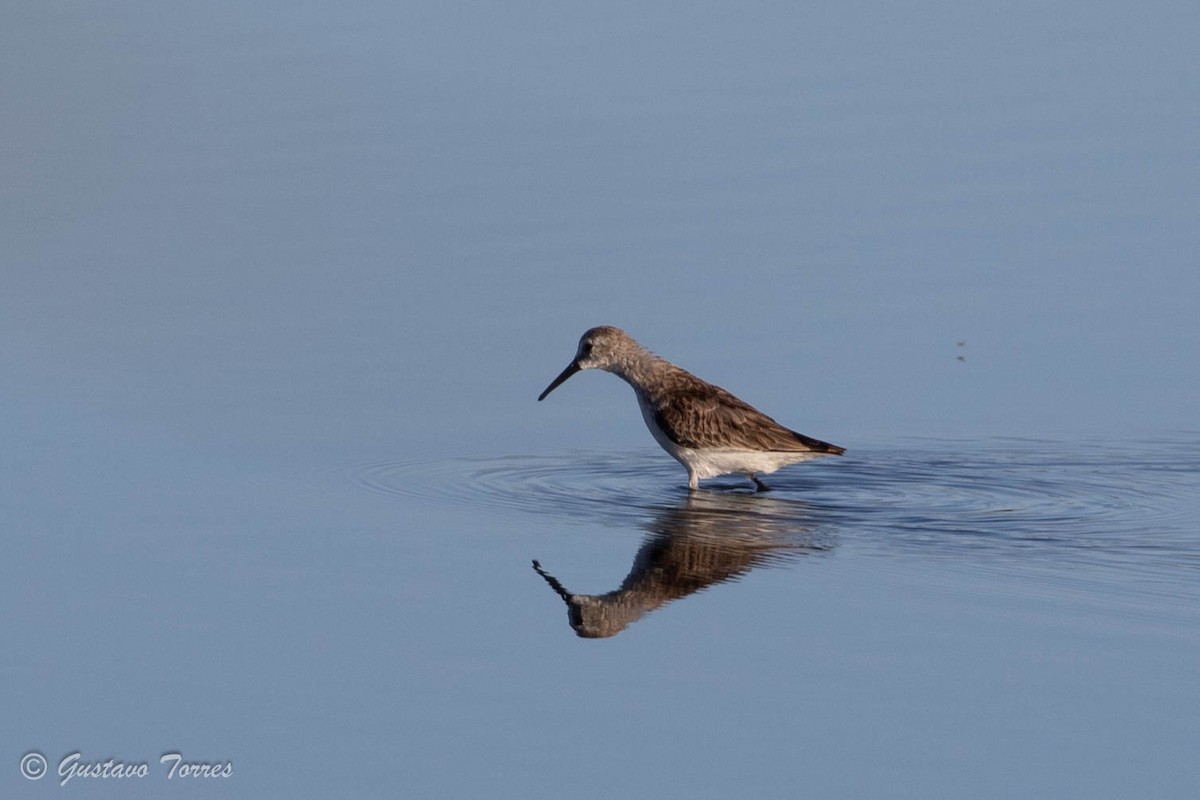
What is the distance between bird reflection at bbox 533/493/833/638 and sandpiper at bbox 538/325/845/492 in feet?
0.78

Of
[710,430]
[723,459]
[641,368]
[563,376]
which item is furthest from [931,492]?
[563,376]

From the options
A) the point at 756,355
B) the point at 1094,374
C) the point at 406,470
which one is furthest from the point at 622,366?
the point at 1094,374

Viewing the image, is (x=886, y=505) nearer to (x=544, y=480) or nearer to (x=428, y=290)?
(x=544, y=480)

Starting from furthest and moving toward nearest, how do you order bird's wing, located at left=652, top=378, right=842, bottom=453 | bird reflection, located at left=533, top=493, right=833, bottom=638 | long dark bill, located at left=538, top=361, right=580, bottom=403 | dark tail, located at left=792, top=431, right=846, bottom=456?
long dark bill, located at left=538, top=361, right=580, bottom=403, bird's wing, located at left=652, top=378, right=842, bottom=453, dark tail, located at left=792, top=431, right=846, bottom=456, bird reflection, located at left=533, top=493, right=833, bottom=638

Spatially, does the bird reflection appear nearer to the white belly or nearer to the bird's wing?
the white belly

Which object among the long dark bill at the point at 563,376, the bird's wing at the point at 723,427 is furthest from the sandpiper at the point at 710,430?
the long dark bill at the point at 563,376

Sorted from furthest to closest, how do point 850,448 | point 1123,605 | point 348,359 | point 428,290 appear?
point 428,290
point 348,359
point 850,448
point 1123,605

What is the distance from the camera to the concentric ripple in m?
11.3

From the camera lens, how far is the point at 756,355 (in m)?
14.4

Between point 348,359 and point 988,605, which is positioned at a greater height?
point 348,359

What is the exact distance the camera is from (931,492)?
12.3 meters

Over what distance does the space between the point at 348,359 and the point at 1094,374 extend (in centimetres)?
500

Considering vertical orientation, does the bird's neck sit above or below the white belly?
above

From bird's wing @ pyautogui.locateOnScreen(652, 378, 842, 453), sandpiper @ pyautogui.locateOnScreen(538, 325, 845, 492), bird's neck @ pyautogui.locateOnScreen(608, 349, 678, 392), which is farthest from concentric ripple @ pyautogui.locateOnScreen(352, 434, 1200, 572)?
bird's neck @ pyautogui.locateOnScreen(608, 349, 678, 392)
